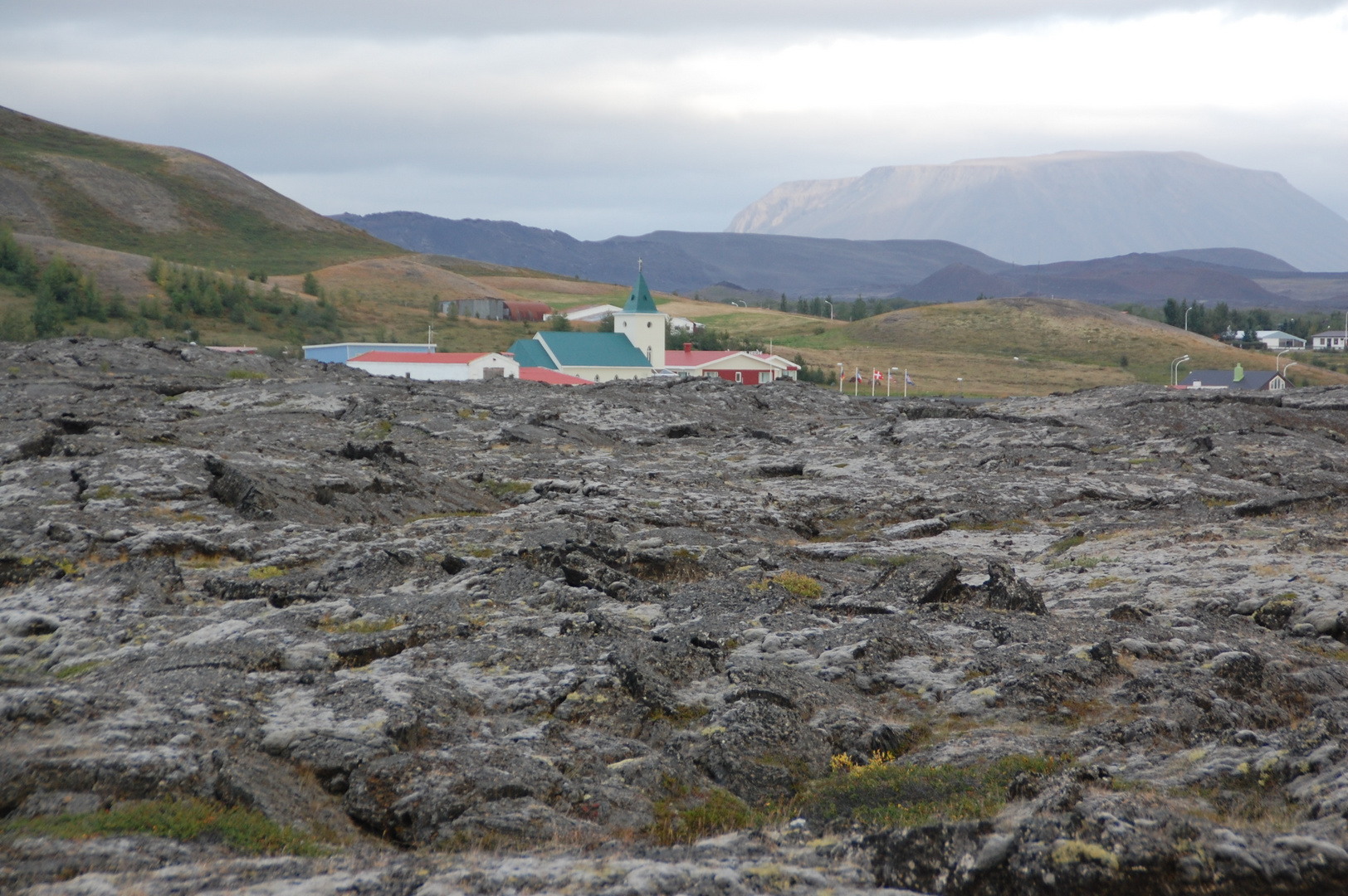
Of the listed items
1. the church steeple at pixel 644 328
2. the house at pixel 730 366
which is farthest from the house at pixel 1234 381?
the church steeple at pixel 644 328

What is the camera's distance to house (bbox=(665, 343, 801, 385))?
310ft

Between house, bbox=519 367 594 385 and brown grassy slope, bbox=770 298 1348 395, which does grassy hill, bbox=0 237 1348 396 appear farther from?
house, bbox=519 367 594 385

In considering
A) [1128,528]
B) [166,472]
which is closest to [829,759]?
[1128,528]

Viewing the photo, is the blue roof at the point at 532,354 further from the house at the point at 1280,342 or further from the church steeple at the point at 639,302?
the house at the point at 1280,342

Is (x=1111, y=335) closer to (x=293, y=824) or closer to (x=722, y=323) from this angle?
(x=722, y=323)

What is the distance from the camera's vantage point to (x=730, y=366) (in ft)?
313

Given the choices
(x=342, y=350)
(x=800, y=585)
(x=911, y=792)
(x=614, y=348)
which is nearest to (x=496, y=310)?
(x=342, y=350)

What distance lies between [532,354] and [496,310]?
81996mm

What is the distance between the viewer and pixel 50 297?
10638cm

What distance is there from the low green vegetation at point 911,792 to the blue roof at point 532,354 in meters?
80.2

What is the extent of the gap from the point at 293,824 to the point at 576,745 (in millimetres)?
3337

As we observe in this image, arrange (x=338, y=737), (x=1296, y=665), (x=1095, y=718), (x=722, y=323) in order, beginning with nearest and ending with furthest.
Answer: (x=338, y=737) < (x=1095, y=718) < (x=1296, y=665) < (x=722, y=323)

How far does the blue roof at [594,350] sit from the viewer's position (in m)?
89.0

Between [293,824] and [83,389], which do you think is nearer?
[293,824]
